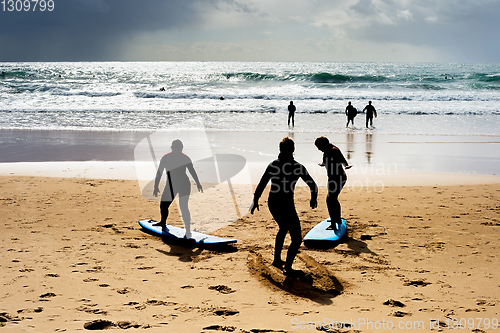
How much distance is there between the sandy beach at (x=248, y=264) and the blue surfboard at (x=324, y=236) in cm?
13

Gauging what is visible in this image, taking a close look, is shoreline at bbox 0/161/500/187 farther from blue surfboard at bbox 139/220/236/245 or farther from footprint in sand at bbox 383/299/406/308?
footprint in sand at bbox 383/299/406/308

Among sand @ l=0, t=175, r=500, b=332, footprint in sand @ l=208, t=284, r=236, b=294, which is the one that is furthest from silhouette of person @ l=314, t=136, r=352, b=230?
footprint in sand @ l=208, t=284, r=236, b=294

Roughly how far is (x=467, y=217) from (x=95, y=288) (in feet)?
22.1

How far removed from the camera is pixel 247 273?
510cm

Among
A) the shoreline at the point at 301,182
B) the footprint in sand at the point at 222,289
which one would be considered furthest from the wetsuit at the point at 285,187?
Answer: the shoreline at the point at 301,182

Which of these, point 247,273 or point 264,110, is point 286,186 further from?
point 264,110

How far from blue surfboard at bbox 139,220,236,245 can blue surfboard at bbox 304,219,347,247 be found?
126 cm

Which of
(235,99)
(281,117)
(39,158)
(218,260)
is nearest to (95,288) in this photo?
(218,260)

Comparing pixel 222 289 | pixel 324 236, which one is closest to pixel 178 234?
pixel 222 289

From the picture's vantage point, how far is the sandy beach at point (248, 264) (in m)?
3.79

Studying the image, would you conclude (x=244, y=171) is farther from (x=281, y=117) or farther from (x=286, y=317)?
(x=281, y=117)

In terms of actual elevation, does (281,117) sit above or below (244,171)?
above

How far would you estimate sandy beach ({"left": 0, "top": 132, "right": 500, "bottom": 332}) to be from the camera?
149 inches

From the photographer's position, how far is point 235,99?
38.2 m
